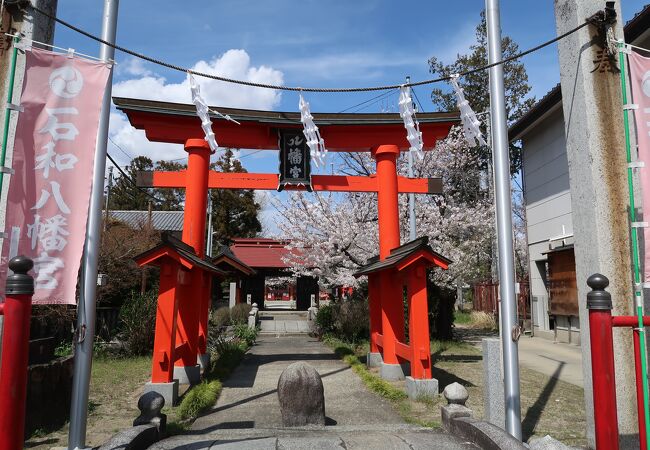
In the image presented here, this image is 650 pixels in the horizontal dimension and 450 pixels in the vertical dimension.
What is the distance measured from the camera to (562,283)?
13859mm

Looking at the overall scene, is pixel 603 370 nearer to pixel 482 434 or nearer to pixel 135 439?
pixel 482 434

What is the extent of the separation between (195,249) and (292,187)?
246 centimetres

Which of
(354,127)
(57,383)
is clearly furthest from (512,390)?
(354,127)

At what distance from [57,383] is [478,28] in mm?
25693

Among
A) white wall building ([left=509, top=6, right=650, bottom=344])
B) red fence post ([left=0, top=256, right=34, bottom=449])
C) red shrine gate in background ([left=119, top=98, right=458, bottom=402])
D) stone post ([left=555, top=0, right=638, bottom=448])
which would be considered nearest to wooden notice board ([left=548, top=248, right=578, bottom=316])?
white wall building ([left=509, top=6, right=650, bottom=344])

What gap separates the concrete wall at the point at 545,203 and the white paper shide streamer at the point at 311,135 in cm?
848

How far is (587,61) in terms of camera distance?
185 inches

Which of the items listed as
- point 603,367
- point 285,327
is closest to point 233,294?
point 285,327

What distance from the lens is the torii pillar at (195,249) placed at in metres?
9.09

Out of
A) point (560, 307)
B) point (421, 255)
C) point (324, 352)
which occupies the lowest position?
point (324, 352)

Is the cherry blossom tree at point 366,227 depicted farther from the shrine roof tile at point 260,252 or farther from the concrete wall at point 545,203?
the shrine roof tile at point 260,252

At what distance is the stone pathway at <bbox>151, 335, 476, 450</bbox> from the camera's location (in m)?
4.86

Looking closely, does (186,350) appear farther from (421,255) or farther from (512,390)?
(512,390)

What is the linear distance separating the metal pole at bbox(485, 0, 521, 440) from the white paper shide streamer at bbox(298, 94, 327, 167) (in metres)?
3.14
